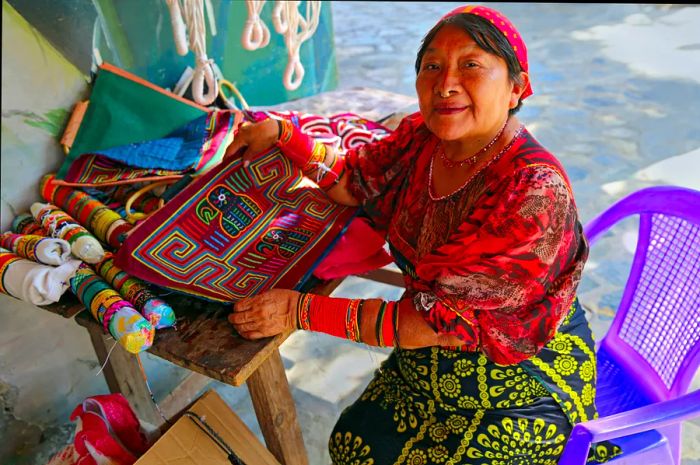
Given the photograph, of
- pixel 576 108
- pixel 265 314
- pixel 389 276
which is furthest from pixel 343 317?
pixel 576 108

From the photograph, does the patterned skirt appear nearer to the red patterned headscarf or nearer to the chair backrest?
the chair backrest

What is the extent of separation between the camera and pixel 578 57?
5609mm

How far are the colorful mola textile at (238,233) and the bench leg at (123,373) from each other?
18.7 inches

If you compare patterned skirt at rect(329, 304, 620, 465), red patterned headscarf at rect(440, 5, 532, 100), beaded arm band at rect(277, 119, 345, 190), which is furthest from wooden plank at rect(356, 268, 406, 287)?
red patterned headscarf at rect(440, 5, 532, 100)

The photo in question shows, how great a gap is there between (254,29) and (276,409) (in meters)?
1.11

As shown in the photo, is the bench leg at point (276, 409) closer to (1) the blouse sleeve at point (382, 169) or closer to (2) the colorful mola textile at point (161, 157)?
(1) the blouse sleeve at point (382, 169)

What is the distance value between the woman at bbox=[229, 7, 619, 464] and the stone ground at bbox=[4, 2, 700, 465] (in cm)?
80

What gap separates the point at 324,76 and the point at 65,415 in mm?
1868

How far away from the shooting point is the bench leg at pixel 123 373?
6.33ft

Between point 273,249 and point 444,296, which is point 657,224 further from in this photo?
point 273,249

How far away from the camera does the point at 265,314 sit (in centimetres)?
139

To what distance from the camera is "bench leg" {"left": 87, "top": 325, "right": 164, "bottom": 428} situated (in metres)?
1.93

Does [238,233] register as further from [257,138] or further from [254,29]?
[254,29]

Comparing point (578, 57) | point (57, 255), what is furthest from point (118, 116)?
point (578, 57)
